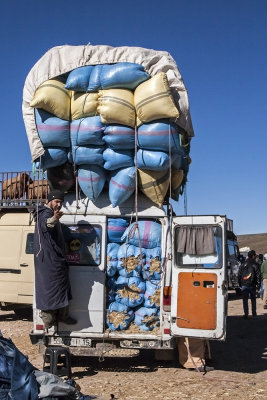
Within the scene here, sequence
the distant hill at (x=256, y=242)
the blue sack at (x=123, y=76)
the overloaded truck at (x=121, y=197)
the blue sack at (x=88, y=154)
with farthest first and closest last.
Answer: the distant hill at (x=256, y=242) < the blue sack at (x=88, y=154) < the blue sack at (x=123, y=76) < the overloaded truck at (x=121, y=197)

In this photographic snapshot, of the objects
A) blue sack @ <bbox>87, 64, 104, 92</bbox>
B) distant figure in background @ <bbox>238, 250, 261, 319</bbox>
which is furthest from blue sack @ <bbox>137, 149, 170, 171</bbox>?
distant figure in background @ <bbox>238, 250, 261, 319</bbox>

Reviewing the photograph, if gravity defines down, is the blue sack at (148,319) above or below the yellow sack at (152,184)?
below

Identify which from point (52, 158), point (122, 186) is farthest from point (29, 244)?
point (122, 186)

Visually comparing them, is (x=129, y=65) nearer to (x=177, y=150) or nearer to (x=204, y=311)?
(x=177, y=150)

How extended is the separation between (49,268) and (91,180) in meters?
1.54

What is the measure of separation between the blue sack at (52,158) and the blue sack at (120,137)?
2.60ft

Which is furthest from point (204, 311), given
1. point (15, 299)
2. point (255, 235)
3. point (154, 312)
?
point (255, 235)

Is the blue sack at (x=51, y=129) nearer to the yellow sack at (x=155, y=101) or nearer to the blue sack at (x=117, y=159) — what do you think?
the blue sack at (x=117, y=159)

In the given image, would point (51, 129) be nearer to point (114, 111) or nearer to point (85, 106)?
point (85, 106)

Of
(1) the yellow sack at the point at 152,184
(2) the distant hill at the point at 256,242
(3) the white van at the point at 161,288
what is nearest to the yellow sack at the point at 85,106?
(1) the yellow sack at the point at 152,184

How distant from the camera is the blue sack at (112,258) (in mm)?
7738

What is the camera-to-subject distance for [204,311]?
711cm

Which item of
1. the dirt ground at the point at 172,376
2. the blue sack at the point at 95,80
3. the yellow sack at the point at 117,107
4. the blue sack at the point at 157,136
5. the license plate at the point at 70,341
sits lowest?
the dirt ground at the point at 172,376

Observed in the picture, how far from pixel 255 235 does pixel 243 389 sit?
2120 inches
